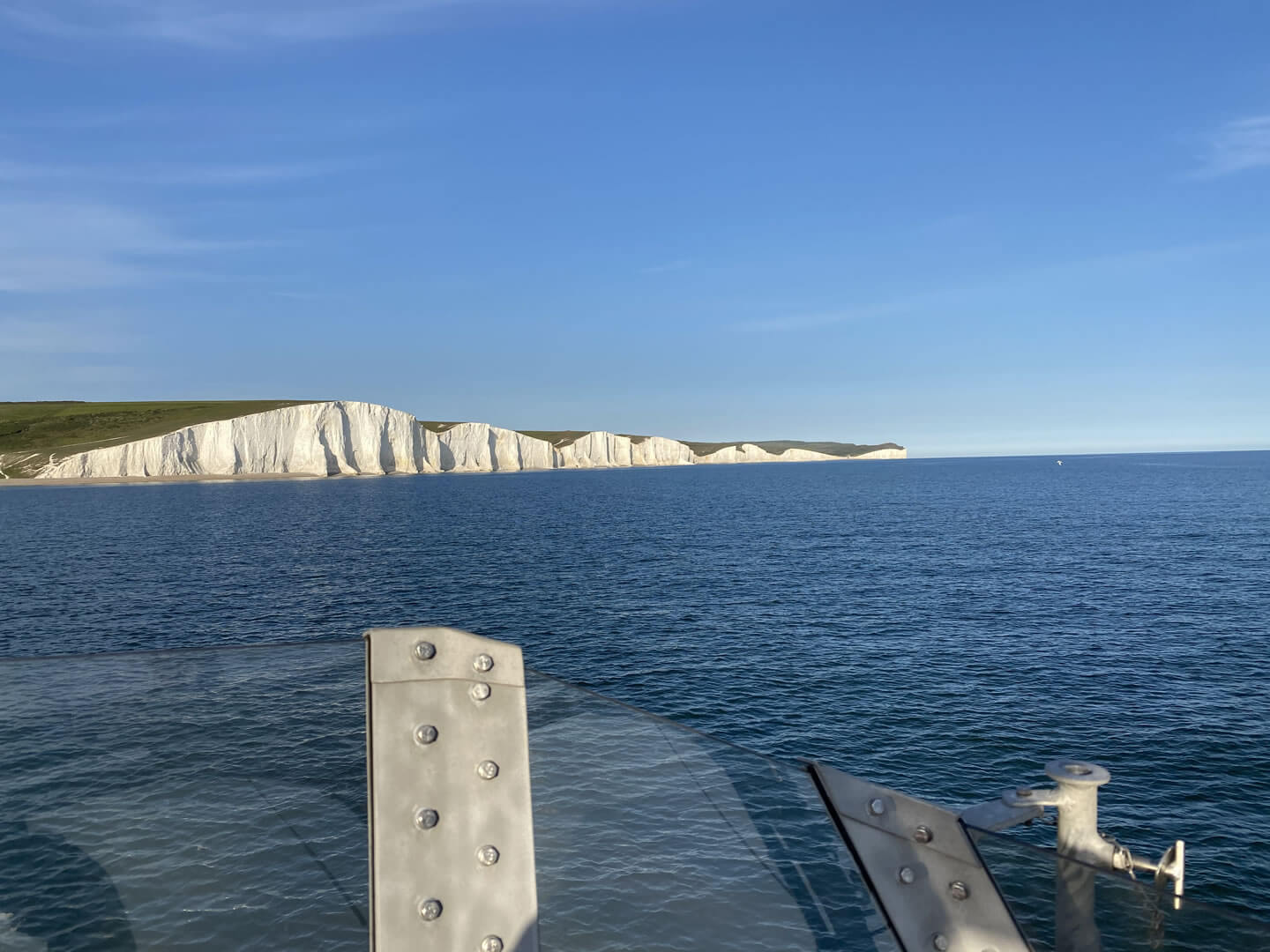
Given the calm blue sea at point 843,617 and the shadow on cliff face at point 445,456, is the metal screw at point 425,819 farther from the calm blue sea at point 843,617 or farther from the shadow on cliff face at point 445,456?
the shadow on cliff face at point 445,456

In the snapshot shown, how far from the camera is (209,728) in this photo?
35.0ft

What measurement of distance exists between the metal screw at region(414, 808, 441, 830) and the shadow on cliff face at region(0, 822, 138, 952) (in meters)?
5.72

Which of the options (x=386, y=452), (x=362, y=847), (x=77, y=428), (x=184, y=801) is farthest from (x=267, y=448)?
(x=362, y=847)

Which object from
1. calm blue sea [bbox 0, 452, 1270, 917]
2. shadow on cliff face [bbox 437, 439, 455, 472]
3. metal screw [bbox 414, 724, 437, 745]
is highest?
shadow on cliff face [bbox 437, 439, 455, 472]

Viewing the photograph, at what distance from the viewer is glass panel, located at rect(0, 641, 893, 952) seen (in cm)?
642

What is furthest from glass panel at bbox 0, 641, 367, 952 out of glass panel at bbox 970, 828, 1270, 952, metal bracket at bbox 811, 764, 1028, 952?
glass panel at bbox 970, 828, 1270, 952

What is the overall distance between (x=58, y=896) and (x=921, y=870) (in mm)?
7209

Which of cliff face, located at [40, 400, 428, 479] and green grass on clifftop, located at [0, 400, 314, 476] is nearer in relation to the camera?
cliff face, located at [40, 400, 428, 479]

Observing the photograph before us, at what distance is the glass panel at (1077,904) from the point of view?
3686mm

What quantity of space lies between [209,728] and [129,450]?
16075cm

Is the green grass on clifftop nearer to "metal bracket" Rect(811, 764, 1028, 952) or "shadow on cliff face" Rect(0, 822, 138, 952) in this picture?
"shadow on cliff face" Rect(0, 822, 138, 952)

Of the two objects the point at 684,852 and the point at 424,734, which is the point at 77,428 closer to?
the point at 684,852

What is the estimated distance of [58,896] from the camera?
711 cm

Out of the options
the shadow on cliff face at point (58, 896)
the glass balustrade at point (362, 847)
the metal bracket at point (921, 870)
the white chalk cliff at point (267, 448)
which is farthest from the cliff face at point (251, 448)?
the metal bracket at point (921, 870)
